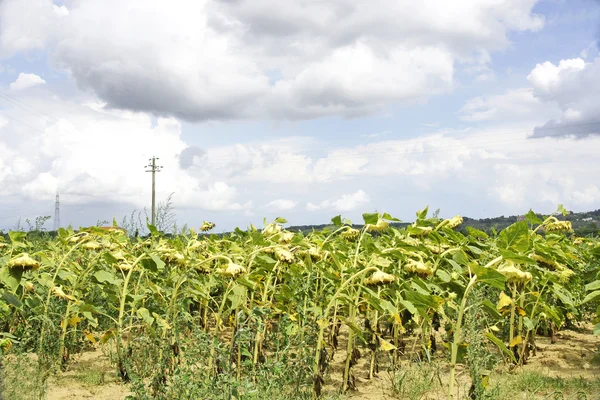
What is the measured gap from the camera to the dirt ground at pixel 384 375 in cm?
433

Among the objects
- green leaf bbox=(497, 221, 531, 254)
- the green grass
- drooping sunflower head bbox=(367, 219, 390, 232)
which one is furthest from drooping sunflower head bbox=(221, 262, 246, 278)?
the green grass

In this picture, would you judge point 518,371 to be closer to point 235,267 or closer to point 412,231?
point 412,231

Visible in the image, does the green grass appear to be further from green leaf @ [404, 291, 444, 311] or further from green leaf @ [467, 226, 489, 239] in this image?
green leaf @ [404, 291, 444, 311]

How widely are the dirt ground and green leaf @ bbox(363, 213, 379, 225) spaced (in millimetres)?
1151

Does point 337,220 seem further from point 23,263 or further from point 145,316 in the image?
point 23,263

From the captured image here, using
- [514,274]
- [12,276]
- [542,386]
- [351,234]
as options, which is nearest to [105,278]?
[12,276]

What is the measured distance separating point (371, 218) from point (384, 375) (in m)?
1.62

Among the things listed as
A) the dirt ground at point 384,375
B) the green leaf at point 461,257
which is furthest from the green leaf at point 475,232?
the dirt ground at point 384,375

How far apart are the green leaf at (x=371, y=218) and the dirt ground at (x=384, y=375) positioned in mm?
1151

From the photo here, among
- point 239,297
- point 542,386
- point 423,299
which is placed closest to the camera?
point 423,299

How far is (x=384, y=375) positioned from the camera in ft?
16.0

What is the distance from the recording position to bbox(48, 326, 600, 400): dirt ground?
4.33m

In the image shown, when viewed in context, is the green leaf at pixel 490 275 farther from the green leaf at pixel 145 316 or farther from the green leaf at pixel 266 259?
the green leaf at pixel 145 316

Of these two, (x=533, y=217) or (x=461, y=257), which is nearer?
(x=461, y=257)
